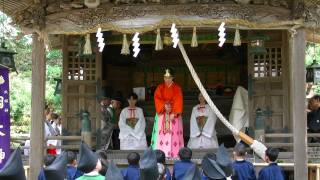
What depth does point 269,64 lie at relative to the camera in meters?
13.8

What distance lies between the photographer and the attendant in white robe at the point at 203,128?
13469 mm

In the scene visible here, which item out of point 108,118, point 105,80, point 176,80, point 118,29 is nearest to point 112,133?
point 108,118

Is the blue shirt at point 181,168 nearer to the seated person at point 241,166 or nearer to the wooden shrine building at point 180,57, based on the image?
the seated person at point 241,166

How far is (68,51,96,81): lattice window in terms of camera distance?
1427 centimetres

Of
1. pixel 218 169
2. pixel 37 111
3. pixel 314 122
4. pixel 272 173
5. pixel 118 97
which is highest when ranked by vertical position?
pixel 118 97

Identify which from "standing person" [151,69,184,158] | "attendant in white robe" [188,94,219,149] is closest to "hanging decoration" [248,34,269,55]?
"attendant in white robe" [188,94,219,149]

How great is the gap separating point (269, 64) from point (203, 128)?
2157 millimetres

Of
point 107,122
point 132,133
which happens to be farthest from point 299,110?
point 107,122

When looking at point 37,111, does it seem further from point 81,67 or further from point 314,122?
point 314,122

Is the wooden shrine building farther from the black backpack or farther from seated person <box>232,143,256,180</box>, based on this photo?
seated person <box>232,143,256,180</box>

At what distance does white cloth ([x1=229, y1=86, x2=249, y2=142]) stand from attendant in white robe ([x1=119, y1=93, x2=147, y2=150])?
213 cm

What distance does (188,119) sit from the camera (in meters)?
15.8

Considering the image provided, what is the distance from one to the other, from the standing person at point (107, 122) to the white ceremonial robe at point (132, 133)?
45 cm

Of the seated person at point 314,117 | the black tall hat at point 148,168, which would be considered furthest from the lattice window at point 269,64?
the black tall hat at point 148,168
